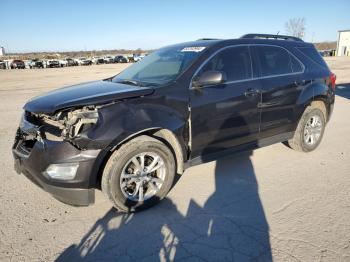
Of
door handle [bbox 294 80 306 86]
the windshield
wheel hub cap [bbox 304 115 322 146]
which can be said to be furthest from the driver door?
wheel hub cap [bbox 304 115 322 146]

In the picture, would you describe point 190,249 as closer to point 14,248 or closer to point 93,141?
point 93,141

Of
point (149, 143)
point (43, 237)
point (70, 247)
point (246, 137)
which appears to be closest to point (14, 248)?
point (43, 237)

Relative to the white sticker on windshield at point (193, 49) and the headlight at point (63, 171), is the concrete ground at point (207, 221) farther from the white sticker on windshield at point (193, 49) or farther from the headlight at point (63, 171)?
the white sticker on windshield at point (193, 49)

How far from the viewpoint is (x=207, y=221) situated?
322cm

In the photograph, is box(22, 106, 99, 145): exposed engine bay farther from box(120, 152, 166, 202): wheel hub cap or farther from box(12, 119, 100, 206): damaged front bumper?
box(120, 152, 166, 202): wheel hub cap

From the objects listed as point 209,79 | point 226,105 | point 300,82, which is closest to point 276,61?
point 300,82

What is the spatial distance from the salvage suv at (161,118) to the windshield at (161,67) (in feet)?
0.07

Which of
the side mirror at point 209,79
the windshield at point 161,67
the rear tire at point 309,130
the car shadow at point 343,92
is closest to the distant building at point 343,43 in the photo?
the car shadow at point 343,92

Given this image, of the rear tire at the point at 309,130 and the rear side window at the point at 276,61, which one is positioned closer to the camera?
the rear side window at the point at 276,61

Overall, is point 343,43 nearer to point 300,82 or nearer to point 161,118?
point 300,82

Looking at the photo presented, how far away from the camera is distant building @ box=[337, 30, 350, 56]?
63.6 metres

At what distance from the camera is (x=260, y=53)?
4.47m

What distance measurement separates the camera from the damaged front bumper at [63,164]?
9.86 feet

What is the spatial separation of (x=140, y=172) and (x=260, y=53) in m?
2.52
